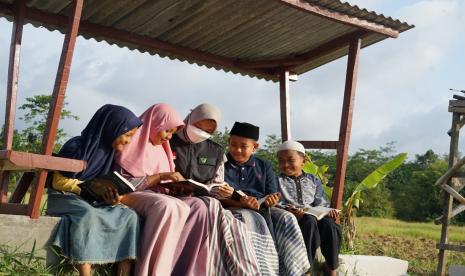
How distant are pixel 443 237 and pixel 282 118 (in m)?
3.45

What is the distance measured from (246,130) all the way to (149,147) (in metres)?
0.91

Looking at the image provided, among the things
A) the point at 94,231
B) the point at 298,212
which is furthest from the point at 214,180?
the point at 94,231

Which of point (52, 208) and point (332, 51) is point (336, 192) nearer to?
point (332, 51)

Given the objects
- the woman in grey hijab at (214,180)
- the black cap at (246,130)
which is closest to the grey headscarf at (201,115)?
the woman in grey hijab at (214,180)

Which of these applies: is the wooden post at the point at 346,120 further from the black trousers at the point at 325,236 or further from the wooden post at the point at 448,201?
the wooden post at the point at 448,201

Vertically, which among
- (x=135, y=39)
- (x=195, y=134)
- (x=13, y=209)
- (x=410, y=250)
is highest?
(x=135, y=39)

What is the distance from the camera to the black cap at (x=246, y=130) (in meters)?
5.07

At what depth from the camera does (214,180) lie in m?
4.92

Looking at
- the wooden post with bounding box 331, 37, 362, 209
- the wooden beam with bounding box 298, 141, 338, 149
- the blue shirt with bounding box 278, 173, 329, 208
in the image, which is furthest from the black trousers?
the wooden beam with bounding box 298, 141, 338, 149

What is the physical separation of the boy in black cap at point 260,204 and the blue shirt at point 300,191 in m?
0.16

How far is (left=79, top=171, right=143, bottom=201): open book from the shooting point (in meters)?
3.82

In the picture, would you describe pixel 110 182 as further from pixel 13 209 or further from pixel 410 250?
pixel 410 250

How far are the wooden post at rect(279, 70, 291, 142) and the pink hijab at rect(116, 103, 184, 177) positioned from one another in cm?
236

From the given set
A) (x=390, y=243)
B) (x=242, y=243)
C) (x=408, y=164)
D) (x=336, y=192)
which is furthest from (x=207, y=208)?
(x=408, y=164)
